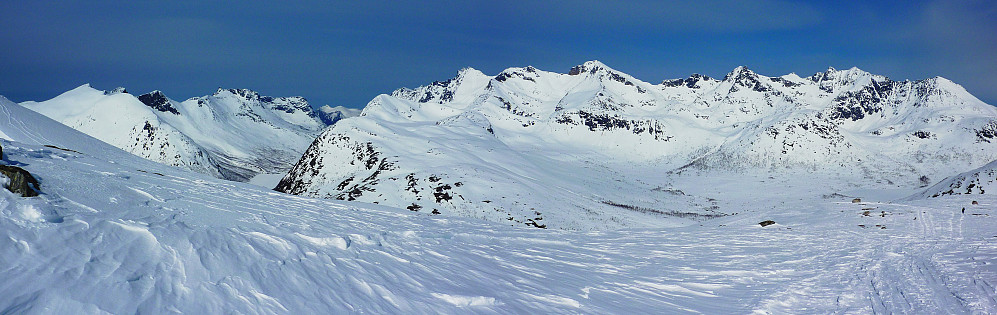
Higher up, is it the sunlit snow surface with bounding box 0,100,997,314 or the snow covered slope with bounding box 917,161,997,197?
the snow covered slope with bounding box 917,161,997,197

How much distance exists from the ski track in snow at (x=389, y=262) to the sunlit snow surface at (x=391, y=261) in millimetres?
47

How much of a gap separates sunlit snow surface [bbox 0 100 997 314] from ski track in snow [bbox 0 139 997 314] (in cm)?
5

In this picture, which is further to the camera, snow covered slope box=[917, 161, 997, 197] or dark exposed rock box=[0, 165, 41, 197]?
snow covered slope box=[917, 161, 997, 197]

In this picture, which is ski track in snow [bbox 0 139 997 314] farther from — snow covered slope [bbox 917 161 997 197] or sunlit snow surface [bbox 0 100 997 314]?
snow covered slope [bbox 917 161 997 197]

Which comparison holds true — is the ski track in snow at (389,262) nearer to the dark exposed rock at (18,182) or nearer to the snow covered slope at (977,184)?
the dark exposed rock at (18,182)

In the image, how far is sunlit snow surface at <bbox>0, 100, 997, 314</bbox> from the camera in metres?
7.54

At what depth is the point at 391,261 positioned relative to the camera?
11641mm

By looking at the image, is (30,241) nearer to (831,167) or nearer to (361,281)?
(361,281)

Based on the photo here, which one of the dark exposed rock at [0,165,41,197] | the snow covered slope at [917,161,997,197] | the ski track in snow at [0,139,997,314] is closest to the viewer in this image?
the ski track in snow at [0,139,997,314]

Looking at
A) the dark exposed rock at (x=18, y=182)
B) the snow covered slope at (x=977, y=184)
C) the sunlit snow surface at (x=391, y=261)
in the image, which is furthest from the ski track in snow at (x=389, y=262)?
the snow covered slope at (x=977, y=184)

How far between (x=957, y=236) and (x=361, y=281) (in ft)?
75.6

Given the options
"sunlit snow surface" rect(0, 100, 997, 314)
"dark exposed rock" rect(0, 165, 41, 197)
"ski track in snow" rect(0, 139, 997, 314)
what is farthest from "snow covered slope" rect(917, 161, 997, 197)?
"dark exposed rock" rect(0, 165, 41, 197)

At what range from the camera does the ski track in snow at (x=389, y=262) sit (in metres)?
7.53

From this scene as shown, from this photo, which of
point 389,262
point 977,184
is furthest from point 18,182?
point 977,184
